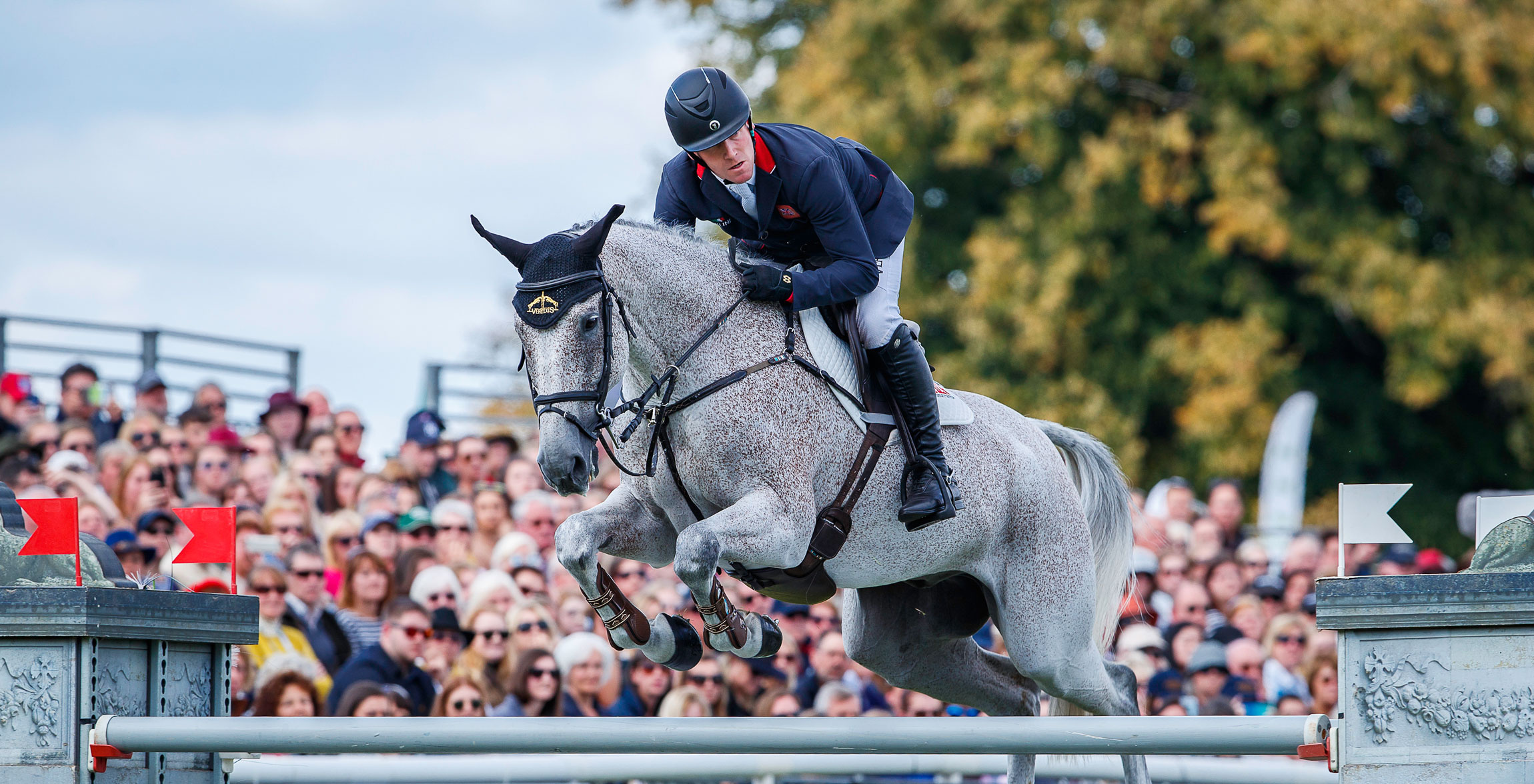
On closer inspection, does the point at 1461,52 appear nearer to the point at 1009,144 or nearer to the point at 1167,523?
the point at 1009,144

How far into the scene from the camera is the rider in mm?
4656

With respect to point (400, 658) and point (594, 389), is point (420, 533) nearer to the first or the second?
point (400, 658)

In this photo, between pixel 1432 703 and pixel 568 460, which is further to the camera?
pixel 568 460

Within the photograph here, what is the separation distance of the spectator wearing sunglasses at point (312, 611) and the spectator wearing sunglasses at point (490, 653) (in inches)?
24.4

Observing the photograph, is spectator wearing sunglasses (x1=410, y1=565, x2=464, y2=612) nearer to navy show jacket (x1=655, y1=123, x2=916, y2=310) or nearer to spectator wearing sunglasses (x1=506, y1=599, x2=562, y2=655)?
spectator wearing sunglasses (x1=506, y1=599, x2=562, y2=655)

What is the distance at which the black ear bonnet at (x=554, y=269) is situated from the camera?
14.3 feet

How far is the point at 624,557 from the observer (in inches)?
188

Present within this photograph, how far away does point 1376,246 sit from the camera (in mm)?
15344

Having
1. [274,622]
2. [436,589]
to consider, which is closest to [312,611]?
[274,622]

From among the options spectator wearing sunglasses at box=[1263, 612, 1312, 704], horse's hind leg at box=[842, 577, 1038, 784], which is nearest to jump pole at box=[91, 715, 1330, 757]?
horse's hind leg at box=[842, 577, 1038, 784]

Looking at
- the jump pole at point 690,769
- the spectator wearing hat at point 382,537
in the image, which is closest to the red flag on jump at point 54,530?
the jump pole at point 690,769

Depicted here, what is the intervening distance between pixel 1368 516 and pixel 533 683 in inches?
164

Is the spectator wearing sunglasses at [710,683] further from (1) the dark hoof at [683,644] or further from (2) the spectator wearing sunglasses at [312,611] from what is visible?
(1) the dark hoof at [683,644]

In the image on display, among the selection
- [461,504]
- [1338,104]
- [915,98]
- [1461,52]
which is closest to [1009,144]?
[915,98]
